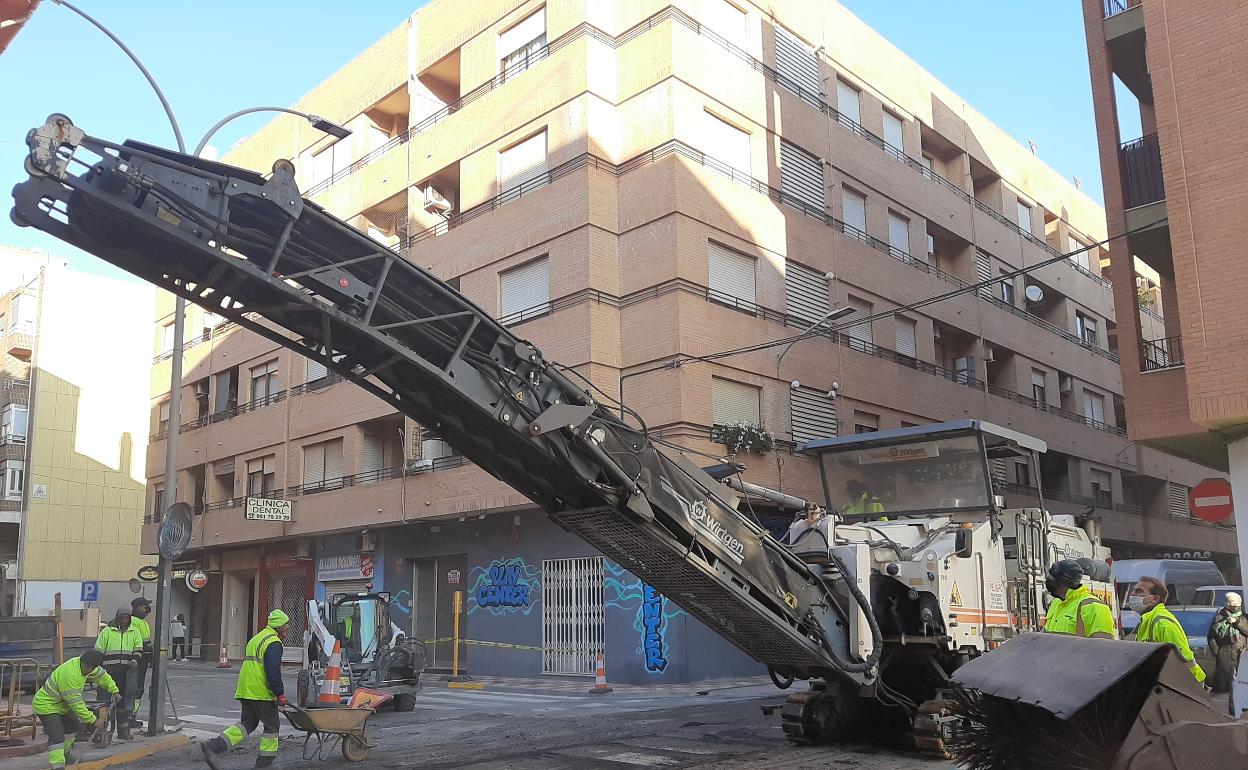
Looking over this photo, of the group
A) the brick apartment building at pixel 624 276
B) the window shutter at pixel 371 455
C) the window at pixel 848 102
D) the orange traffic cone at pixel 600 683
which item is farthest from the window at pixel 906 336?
the window shutter at pixel 371 455

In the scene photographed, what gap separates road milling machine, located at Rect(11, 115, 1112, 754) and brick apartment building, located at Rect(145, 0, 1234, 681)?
10012 mm

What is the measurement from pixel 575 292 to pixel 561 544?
17.5 feet

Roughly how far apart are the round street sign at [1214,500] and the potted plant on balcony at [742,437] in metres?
7.94

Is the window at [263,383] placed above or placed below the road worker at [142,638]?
above

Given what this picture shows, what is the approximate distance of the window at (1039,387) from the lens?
109ft

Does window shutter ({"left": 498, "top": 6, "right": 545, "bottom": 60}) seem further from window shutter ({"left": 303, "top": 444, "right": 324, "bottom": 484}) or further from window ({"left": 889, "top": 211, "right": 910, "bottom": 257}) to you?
window shutter ({"left": 303, "top": 444, "right": 324, "bottom": 484})

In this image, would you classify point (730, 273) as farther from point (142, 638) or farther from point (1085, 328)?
point (1085, 328)

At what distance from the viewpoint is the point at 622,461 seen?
28.1 ft

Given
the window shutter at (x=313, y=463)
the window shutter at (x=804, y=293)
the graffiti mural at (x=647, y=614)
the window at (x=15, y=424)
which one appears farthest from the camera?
the window at (x=15, y=424)

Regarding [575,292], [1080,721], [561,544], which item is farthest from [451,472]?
[1080,721]

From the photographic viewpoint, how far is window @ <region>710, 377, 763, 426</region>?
2167cm

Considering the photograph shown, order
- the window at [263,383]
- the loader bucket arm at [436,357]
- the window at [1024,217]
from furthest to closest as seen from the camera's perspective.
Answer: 1. the window at [1024,217]
2. the window at [263,383]
3. the loader bucket arm at [436,357]

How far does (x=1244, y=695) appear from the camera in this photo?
8898 millimetres

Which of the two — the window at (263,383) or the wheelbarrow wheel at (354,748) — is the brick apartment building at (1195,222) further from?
the window at (263,383)
